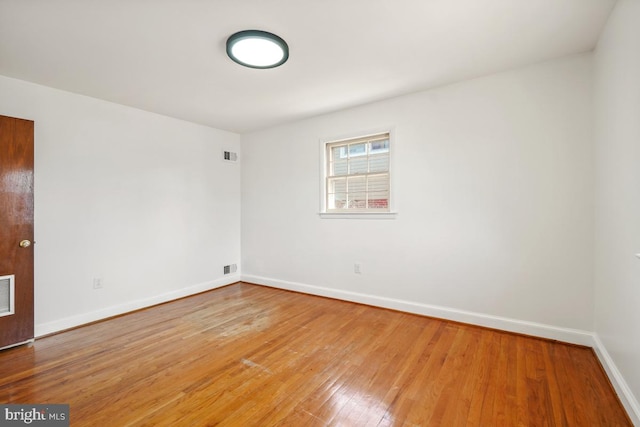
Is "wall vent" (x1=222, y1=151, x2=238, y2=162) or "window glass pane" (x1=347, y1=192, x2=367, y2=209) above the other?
"wall vent" (x1=222, y1=151, x2=238, y2=162)

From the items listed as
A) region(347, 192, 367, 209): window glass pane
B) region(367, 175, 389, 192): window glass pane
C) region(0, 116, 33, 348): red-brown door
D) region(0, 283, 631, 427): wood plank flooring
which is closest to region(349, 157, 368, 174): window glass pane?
region(367, 175, 389, 192): window glass pane

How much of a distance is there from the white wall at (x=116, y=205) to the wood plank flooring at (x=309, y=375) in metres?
0.50

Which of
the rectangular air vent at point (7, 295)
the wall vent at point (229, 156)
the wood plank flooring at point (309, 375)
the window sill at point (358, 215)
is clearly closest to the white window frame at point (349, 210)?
the window sill at point (358, 215)

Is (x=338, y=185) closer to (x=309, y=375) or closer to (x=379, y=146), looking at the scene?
(x=379, y=146)

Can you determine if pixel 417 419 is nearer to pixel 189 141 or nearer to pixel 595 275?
pixel 595 275

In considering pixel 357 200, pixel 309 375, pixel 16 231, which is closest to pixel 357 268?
pixel 357 200

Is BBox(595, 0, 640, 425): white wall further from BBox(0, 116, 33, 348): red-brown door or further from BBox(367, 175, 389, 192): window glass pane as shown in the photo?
BBox(0, 116, 33, 348): red-brown door

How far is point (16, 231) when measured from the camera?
2.58 meters

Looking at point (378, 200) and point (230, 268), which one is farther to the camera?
point (230, 268)

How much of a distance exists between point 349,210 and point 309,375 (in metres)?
2.18

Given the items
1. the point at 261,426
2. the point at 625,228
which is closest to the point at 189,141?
the point at 261,426

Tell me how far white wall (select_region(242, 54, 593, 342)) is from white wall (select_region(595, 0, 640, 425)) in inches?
7.2

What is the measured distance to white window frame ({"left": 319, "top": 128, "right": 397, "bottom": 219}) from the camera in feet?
11.1

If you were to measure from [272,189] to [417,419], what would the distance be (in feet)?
11.6
